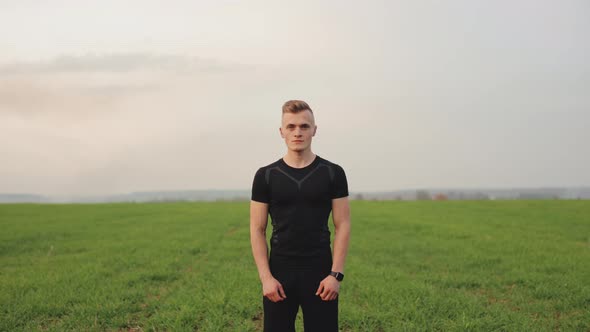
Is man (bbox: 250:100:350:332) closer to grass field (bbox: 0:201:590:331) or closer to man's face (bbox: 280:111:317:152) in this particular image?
man's face (bbox: 280:111:317:152)

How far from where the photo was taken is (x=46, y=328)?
309 inches

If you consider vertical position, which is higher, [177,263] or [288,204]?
[288,204]

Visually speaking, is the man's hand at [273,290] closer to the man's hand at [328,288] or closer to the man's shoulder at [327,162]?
the man's hand at [328,288]

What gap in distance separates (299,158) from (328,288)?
1232 mm

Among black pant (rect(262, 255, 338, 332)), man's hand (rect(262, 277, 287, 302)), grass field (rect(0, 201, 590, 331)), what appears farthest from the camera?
grass field (rect(0, 201, 590, 331))

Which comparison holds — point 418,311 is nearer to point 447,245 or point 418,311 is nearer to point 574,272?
point 574,272

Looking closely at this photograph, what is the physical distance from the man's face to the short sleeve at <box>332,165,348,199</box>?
0.40 metres

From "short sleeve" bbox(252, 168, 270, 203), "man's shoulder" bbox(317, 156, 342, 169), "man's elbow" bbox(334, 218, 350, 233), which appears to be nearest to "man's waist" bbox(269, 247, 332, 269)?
"man's elbow" bbox(334, 218, 350, 233)

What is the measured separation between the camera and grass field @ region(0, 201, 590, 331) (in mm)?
7977

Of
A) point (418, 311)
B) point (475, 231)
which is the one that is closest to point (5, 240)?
point (418, 311)

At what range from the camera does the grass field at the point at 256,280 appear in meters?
7.98

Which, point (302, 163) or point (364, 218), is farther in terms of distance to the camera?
point (364, 218)

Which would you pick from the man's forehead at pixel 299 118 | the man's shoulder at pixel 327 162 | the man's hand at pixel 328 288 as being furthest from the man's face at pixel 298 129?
the man's hand at pixel 328 288

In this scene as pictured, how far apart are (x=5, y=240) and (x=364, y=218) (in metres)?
19.8
